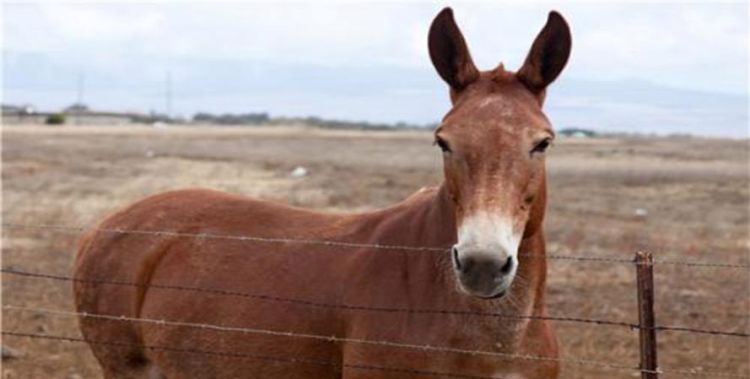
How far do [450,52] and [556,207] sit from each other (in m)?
16.4

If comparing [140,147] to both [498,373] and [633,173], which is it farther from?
[498,373]

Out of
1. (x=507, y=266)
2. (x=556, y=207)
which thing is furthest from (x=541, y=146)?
(x=556, y=207)

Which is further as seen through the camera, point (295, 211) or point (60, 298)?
point (60, 298)

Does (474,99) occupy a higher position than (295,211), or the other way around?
(474,99)

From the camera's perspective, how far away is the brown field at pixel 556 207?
9.37 m

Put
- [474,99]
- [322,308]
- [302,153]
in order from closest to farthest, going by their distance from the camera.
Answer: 1. [474,99]
2. [322,308]
3. [302,153]

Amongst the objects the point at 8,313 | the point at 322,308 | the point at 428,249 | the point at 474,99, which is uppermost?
the point at 474,99

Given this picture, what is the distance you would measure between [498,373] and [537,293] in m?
0.43

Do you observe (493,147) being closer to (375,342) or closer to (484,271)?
(484,271)

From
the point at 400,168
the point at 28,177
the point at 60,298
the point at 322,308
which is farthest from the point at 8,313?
the point at 400,168

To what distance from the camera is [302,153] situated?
37219 mm

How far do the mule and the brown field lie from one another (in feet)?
4.18

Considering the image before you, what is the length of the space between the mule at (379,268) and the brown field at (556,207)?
1.27 meters

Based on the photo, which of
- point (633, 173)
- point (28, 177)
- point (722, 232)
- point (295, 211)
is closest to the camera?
point (295, 211)
